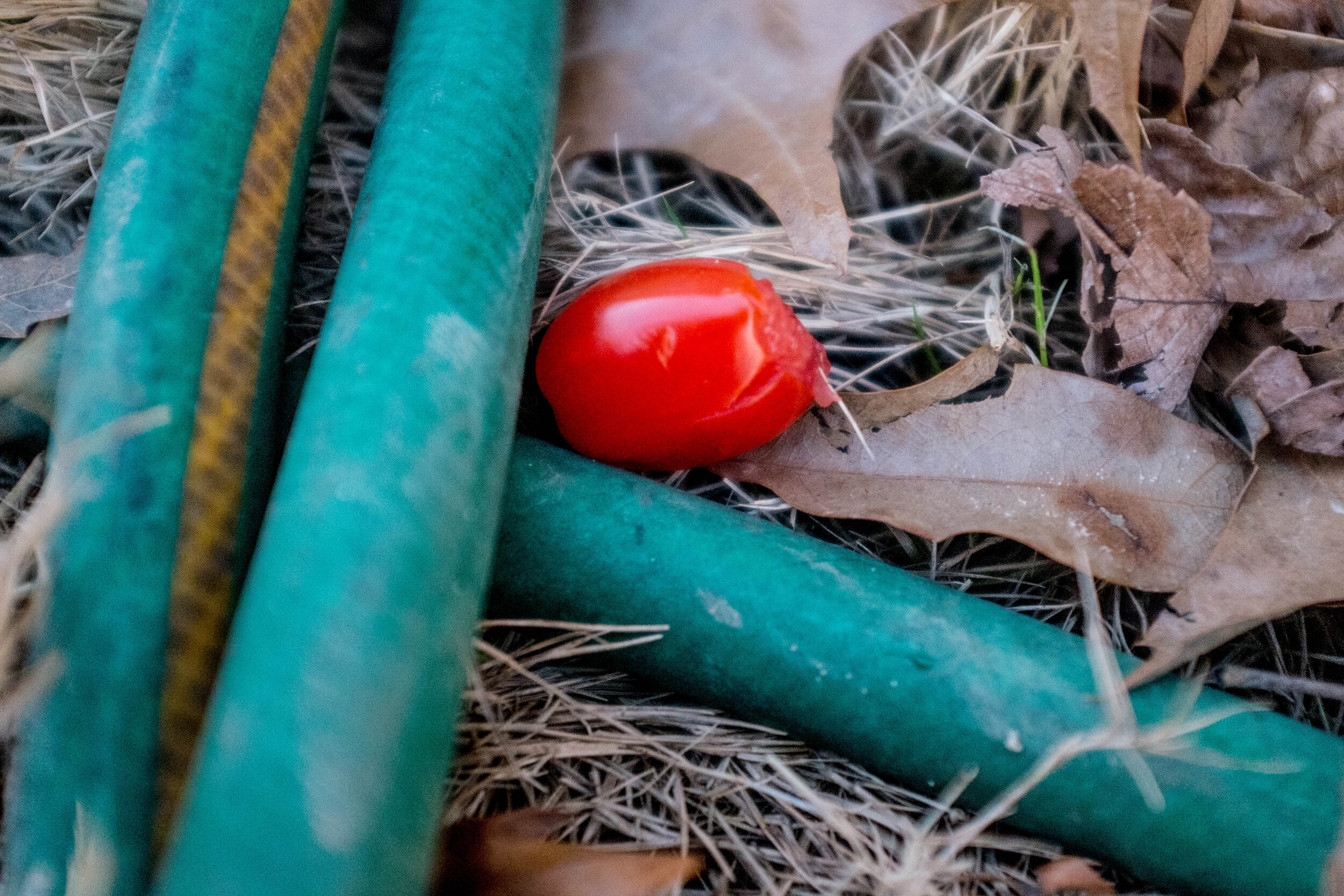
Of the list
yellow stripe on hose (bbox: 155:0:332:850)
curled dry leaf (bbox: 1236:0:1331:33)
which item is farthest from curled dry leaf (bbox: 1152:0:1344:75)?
yellow stripe on hose (bbox: 155:0:332:850)

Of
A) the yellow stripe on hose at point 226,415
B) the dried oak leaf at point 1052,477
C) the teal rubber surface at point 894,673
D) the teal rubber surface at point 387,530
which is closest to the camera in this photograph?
the teal rubber surface at point 387,530

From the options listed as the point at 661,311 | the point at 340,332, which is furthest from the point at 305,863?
the point at 661,311

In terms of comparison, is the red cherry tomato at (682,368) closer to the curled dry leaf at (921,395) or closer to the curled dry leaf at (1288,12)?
the curled dry leaf at (921,395)

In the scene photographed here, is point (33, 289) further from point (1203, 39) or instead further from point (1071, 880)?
point (1203, 39)

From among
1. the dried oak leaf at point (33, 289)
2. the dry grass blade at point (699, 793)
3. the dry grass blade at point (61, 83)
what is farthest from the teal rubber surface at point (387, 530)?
the dry grass blade at point (61, 83)

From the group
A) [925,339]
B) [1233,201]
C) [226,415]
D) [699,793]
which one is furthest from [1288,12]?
[226,415]

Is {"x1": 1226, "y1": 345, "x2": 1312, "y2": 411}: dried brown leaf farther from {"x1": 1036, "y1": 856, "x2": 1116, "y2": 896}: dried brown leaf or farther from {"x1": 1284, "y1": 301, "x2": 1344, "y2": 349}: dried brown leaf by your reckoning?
{"x1": 1036, "y1": 856, "x2": 1116, "y2": 896}: dried brown leaf
